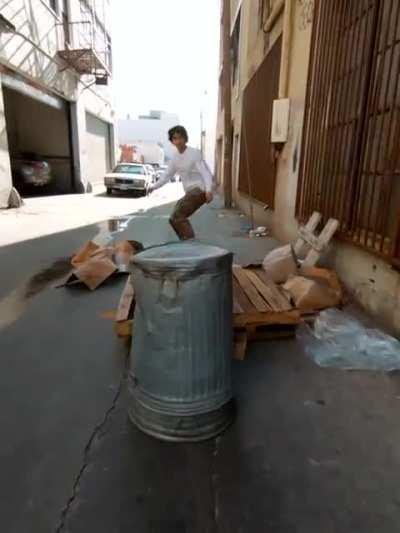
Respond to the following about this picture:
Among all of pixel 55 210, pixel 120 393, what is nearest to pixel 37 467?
pixel 120 393

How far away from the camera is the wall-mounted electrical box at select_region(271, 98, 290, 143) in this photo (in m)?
5.38

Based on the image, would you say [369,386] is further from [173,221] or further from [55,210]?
[55,210]

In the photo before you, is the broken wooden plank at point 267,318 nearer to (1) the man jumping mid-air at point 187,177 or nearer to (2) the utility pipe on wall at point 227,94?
(1) the man jumping mid-air at point 187,177

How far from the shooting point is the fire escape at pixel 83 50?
46.3 feet

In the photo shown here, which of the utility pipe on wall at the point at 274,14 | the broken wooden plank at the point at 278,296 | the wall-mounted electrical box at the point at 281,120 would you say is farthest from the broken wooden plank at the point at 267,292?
the utility pipe on wall at the point at 274,14

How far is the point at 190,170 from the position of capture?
475 centimetres

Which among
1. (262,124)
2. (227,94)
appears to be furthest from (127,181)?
(262,124)

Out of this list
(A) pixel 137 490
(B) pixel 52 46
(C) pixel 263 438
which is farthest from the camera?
(B) pixel 52 46

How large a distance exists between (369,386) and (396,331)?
0.67 meters

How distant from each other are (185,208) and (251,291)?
2.22 metres

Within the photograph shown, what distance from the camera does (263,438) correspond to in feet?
5.77

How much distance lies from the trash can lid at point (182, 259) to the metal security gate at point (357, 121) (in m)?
1.61

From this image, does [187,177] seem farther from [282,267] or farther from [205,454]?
[205,454]

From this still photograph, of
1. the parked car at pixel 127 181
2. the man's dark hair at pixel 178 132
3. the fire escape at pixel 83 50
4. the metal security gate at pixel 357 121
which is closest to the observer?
the metal security gate at pixel 357 121
